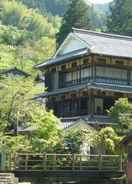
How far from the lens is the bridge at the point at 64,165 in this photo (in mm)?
33688

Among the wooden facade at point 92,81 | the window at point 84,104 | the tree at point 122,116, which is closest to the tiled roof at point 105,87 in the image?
the wooden facade at point 92,81

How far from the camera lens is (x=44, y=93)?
53.8 meters

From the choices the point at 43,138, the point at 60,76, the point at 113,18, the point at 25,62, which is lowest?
the point at 43,138

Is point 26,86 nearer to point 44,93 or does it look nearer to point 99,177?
point 99,177

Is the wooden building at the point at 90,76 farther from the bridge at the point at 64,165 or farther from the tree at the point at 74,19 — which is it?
the tree at the point at 74,19

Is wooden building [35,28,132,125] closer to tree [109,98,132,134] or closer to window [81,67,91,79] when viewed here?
window [81,67,91,79]

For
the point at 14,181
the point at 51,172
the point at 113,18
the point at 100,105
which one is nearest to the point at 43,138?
the point at 51,172

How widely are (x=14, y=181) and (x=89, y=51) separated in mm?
18182

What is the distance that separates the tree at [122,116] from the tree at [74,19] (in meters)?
43.6

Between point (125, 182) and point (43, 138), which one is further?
point (43, 138)

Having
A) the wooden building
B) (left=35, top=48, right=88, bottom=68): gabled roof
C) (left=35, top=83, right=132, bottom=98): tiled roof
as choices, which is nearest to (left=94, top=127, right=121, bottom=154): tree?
the wooden building

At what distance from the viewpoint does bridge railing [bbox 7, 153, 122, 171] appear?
33781mm

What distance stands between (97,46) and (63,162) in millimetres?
15602

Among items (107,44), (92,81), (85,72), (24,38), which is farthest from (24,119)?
(24,38)
